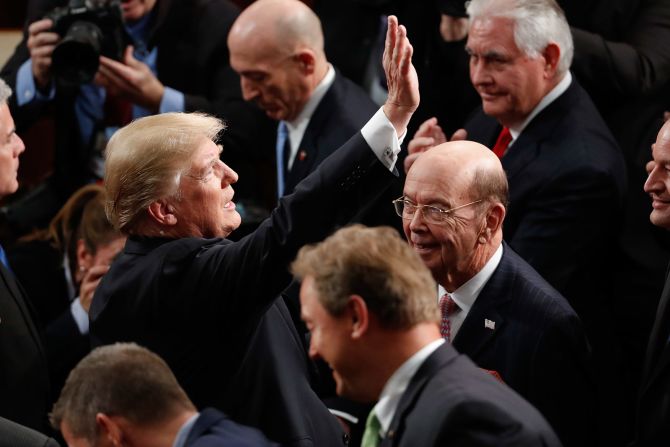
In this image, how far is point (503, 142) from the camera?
4.02 m

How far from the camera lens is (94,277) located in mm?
4293

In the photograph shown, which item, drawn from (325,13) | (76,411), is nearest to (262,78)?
(325,13)

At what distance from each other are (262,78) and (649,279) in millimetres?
1577

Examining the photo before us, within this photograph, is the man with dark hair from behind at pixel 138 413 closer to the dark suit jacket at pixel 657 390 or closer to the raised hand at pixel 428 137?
the dark suit jacket at pixel 657 390

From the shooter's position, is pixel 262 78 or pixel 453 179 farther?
pixel 262 78

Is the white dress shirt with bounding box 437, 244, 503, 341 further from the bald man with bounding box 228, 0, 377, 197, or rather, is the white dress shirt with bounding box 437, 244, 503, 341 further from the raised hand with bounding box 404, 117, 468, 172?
the bald man with bounding box 228, 0, 377, 197

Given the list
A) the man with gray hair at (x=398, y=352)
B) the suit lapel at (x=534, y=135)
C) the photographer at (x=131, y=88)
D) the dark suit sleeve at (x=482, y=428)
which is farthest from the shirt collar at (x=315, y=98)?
the dark suit sleeve at (x=482, y=428)

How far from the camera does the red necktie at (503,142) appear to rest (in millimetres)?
4004

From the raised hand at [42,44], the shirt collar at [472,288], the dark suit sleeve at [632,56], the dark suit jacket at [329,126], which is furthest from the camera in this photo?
the raised hand at [42,44]

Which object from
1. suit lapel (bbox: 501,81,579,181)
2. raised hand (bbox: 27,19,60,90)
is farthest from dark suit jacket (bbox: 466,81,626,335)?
raised hand (bbox: 27,19,60,90)

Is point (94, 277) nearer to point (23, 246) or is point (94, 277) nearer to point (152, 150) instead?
point (23, 246)

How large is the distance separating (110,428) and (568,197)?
73.4 inches

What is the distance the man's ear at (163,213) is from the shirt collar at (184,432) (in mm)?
692

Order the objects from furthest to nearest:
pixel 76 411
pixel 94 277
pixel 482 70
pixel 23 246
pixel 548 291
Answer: pixel 23 246 < pixel 94 277 < pixel 482 70 < pixel 548 291 < pixel 76 411
